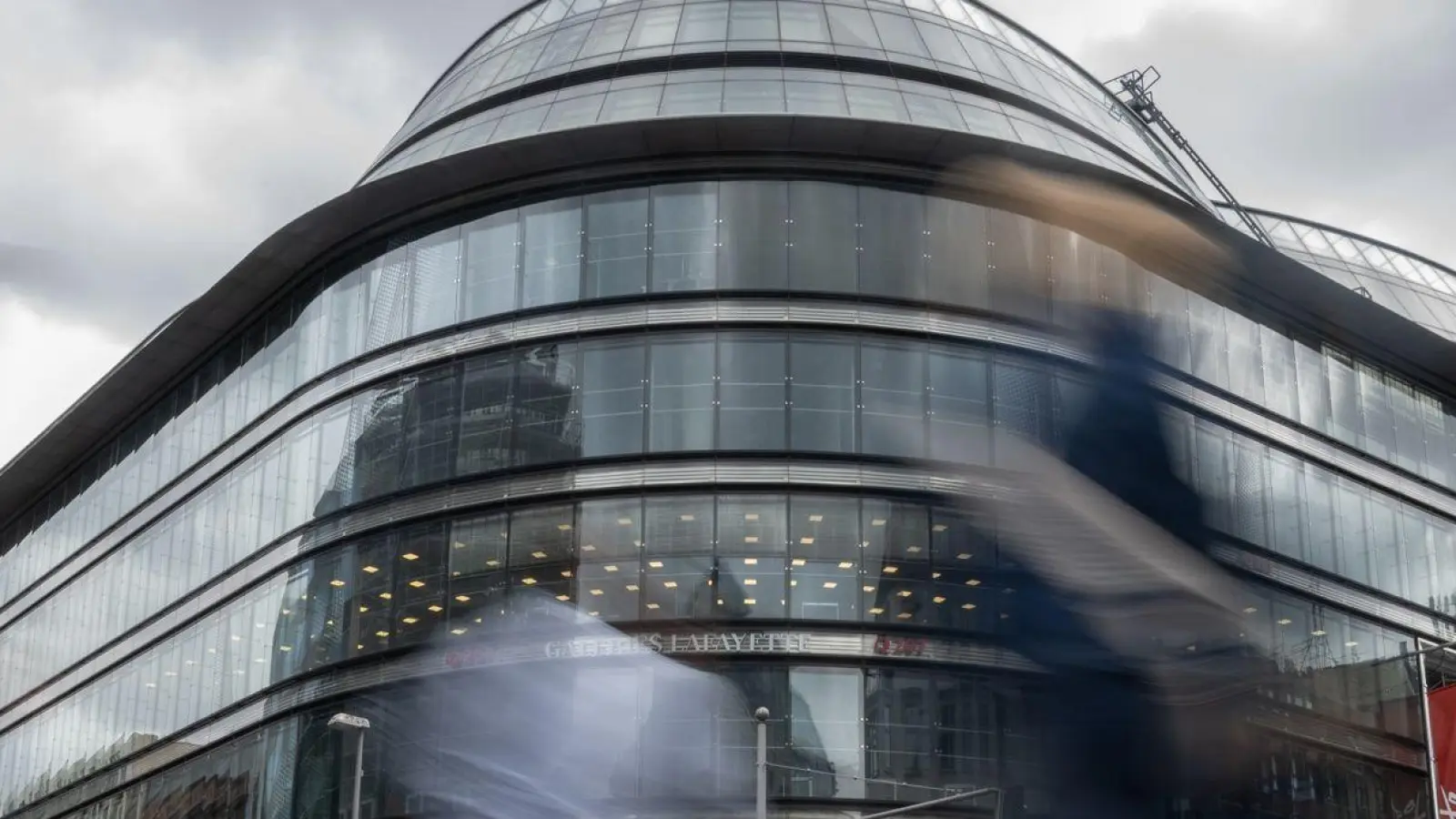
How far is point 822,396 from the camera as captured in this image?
49625 millimetres

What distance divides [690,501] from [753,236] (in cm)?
815

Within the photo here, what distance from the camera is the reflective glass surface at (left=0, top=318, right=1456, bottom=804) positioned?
4772 cm

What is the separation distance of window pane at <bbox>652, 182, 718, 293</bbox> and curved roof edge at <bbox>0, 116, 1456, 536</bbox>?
818 millimetres

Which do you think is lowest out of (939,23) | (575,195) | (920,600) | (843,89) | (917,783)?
(917,783)

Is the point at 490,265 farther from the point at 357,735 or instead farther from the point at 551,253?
the point at 357,735

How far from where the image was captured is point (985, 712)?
153 feet

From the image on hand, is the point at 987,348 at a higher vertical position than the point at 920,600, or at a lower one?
higher

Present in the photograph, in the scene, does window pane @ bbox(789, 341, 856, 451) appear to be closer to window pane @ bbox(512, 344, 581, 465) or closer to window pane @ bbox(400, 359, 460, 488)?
window pane @ bbox(512, 344, 581, 465)

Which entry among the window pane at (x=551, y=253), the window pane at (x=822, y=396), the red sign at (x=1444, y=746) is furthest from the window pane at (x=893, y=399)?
the red sign at (x=1444, y=746)

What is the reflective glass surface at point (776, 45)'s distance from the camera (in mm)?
57594

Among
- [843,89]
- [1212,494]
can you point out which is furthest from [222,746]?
[1212,494]

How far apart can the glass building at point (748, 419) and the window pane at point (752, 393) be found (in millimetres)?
98

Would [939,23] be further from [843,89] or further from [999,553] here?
[999,553]

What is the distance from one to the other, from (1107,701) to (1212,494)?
10980 millimetres
